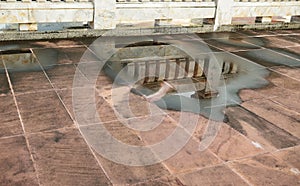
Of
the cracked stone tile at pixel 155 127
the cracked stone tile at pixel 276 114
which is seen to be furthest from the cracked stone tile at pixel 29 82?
the cracked stone tile at pixel 276 114

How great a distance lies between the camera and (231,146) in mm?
3877

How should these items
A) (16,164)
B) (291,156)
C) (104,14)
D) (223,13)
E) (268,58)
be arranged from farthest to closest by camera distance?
(223,13) < (104,14) < (268,58) < (291,156) < (16,164)

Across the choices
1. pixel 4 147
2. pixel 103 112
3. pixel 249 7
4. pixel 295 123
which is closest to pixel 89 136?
pixel 103 112

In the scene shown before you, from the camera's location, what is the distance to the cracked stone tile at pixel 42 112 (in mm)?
4035

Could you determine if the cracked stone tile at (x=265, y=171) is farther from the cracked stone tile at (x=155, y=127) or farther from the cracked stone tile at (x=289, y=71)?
the cracked stone tile at (x=289, y=71)

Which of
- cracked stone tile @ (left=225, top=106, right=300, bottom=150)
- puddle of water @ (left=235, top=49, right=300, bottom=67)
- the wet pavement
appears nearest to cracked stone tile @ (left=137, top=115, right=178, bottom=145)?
the wet pavement

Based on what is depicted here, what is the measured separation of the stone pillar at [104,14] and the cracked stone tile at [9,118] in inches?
154

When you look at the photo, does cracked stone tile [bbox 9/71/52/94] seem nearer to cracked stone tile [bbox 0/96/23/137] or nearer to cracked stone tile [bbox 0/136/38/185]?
cracked stone tile [bbox 0/96/23/137]

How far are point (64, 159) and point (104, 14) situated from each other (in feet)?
17.5

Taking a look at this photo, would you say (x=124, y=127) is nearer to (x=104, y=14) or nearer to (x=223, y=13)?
Answer: (x=104, y=14)

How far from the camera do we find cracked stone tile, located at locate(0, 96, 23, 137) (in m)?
3.86

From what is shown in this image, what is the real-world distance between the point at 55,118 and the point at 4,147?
0.79 m

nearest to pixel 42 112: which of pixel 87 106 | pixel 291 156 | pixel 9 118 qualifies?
pixel 9 118

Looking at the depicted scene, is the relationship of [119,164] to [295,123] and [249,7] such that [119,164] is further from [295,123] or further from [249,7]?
[249,7]
